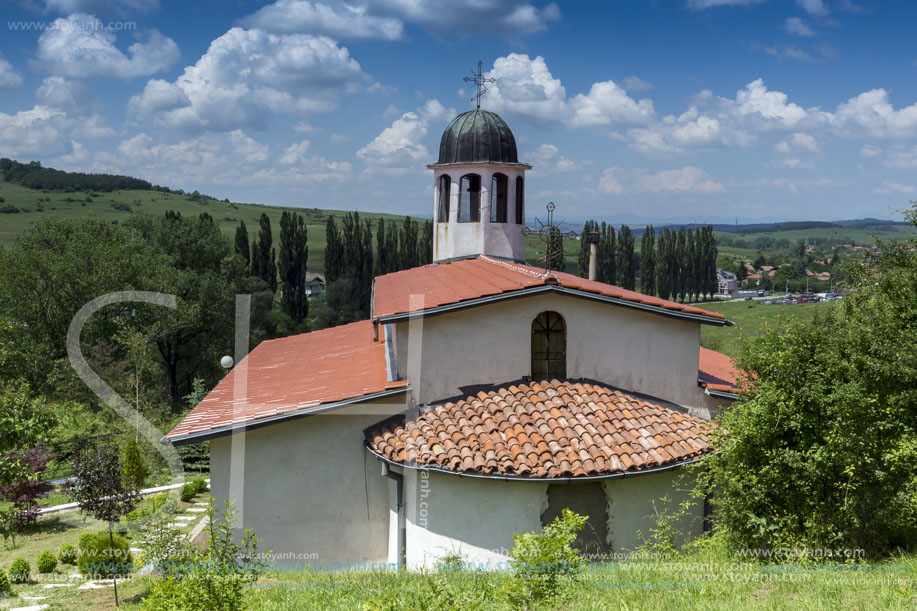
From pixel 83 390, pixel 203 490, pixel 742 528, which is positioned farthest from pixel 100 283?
pixel 742 528

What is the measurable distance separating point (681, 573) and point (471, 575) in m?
2.86

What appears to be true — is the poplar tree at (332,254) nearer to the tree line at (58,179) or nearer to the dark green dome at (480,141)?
the dark green dome at (480,141)

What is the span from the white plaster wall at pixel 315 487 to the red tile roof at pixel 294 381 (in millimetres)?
453

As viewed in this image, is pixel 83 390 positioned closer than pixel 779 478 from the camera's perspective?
No

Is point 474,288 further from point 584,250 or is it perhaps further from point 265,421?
point 584,250

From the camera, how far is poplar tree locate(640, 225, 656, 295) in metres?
83.5

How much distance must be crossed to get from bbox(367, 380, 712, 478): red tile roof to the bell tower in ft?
27.6

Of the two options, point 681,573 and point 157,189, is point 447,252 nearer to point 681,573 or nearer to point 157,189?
point 681,573

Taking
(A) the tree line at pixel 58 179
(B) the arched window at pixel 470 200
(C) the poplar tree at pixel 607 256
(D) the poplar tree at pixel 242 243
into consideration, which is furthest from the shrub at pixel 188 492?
(A) the tree line at pixel 58 179

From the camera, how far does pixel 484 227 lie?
20.1 m

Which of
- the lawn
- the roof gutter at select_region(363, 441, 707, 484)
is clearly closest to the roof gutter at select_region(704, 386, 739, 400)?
the roof gutter at select_region(363, 441, 707, 484)

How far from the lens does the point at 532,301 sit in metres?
12.7

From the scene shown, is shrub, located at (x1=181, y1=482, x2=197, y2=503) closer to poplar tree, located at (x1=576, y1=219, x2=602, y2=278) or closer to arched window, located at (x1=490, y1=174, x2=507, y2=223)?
arched window, located at (x1=490, y1=174, x2=507, y2=223)

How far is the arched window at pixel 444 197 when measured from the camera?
20469 millimetres
